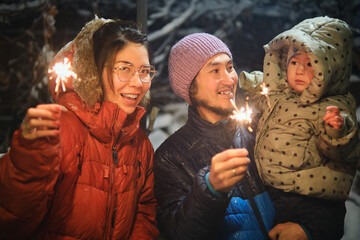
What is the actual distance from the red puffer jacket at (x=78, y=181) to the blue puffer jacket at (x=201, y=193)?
0.83 feet

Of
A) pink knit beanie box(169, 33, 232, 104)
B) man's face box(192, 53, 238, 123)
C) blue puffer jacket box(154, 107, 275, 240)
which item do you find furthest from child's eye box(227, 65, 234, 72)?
blue puffer jacket box(154, 107, 275, 240)

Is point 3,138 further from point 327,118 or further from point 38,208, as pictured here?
point 327,118

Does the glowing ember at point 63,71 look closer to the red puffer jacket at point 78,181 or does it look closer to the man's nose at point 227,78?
the red puffer jacket at point 78,181

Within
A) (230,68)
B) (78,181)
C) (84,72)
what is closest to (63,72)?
(84,72)

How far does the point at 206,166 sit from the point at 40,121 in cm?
128

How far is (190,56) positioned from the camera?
2.38m

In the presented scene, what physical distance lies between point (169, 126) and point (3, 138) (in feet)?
14.0

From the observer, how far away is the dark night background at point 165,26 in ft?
20.1

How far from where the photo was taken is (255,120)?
95.0 inches

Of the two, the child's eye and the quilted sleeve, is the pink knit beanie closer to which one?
the child's eye

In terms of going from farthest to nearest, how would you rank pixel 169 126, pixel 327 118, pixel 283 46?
1. pixel 169 126
2. pixel 283 46
3. pixel 327 118

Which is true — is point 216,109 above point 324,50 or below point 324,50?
below

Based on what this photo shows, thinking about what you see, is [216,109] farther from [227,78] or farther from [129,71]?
[129,71]

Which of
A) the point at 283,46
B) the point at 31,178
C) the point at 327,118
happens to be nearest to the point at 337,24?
the point at 283,46
